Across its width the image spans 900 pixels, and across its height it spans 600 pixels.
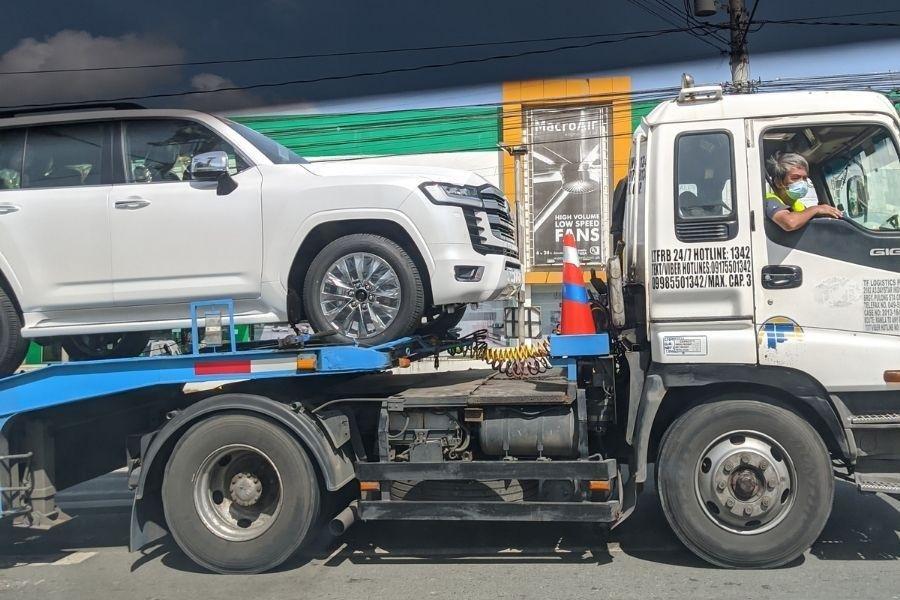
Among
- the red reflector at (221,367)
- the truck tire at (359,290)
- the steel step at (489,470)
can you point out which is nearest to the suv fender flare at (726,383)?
the steel step at (489,470)

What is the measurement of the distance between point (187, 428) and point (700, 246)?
3.48 metres

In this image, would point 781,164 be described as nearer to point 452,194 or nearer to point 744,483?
point 744,483

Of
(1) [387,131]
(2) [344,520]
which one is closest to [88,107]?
(2) [344,520]

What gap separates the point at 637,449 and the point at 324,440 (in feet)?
6.46

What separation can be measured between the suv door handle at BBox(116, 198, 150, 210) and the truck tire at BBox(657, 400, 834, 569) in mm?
3826

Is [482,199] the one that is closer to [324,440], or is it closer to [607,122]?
[324,440]

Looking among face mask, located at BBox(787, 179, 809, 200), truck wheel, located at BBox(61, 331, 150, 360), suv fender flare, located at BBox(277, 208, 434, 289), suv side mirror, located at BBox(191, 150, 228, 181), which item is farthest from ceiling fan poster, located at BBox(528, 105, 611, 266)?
suv side mirror, located at BBox(191, 150, 228, 181)

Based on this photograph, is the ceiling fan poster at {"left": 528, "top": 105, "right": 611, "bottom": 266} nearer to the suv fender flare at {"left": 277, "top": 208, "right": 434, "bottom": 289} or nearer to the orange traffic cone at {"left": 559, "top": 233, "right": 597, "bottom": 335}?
the orange traffic cone at {"left": 559, "top": 233, "right": 597, "bottom": 335}

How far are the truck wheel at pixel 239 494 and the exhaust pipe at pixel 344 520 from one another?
0.13 m

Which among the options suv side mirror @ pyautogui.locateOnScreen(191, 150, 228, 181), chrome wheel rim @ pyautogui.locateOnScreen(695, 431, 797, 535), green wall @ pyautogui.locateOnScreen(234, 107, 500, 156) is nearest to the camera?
chrome wheel rim @ pyautogui.locateOnScreen(695, 431, 797, 535)

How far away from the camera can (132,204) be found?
18.7 feet

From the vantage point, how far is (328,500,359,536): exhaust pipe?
5.27 metres

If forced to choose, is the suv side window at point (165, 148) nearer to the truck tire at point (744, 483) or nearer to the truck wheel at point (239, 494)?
the truck wheel at point (239, 494)

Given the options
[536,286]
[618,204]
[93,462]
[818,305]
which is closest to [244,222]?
[93,462]
